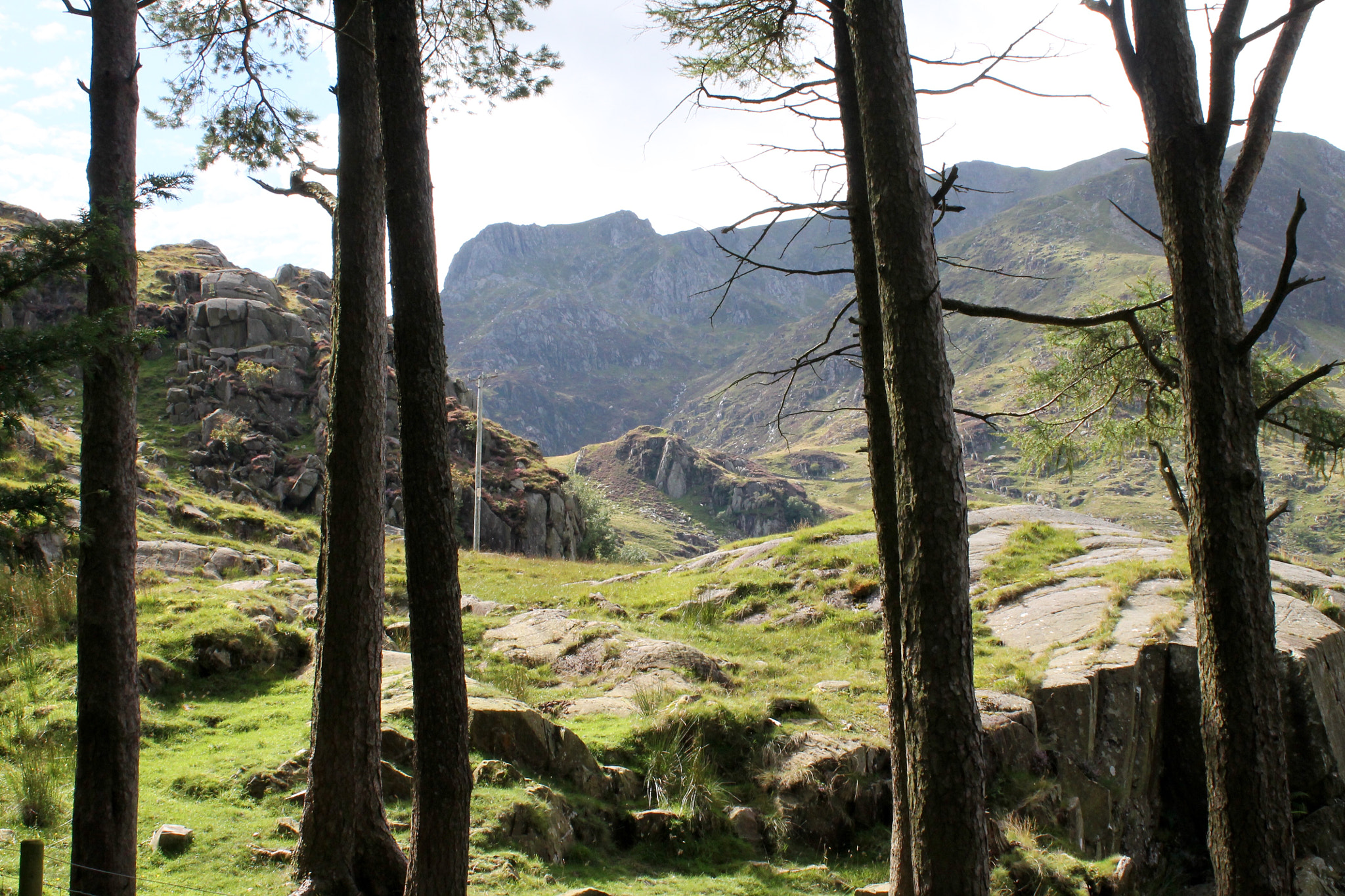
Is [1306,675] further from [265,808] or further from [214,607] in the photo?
[214,607]

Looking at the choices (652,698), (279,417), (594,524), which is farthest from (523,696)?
(594,524)

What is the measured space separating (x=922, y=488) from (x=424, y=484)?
2.94 meters

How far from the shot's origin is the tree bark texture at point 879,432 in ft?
17.1

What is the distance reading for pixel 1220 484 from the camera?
483 centimetres

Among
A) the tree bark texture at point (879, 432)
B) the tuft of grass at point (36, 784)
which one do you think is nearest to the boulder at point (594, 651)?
the tree bark texture at point (879, 432)

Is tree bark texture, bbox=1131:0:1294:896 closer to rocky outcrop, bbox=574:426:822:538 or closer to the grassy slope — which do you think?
the grassy slope

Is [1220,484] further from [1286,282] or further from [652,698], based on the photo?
[652,698]

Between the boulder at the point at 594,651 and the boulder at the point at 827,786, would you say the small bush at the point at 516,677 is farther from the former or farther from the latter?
the boulder at the point at 827,786

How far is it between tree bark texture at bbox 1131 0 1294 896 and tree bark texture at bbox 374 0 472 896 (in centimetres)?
444

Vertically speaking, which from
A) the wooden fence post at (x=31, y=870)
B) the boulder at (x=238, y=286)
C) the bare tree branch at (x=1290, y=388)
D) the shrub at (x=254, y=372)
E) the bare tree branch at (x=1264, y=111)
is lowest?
the wooden fence post at (x=31, y=870)

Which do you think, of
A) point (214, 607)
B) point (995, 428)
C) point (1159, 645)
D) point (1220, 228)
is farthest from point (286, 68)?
point (1159, 645)

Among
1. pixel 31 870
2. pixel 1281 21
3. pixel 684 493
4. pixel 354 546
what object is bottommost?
pixel 31 870

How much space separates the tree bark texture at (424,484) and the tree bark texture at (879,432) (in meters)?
2.75

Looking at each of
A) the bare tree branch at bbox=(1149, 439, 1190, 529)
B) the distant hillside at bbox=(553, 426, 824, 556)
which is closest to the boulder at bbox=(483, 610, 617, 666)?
the bare tree branch at bbox=(1149, 439, 1190, 529)
